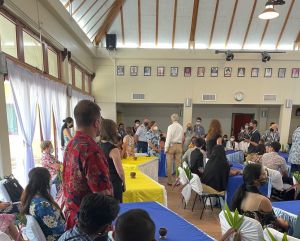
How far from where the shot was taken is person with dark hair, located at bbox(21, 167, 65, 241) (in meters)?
1.77

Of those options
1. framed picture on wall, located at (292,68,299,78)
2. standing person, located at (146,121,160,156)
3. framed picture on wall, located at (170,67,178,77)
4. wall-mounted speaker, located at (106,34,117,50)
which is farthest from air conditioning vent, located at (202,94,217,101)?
wall-mounted speaker, located at (106,34,117,50)

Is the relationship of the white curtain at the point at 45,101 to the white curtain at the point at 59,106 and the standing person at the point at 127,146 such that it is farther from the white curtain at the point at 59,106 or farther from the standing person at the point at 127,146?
the standing person at the point at 127,146

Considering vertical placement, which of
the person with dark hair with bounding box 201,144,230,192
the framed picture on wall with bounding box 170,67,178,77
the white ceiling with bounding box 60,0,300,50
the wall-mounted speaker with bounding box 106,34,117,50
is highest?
the white ceiling with bounding box 60,0,300,50

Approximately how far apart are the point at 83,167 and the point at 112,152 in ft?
2.25

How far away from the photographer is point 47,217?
1.78 metres

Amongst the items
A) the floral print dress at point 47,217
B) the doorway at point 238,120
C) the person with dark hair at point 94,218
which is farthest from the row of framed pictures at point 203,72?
the person with dark hair at point 94,218

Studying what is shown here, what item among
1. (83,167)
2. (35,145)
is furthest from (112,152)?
(35,145)

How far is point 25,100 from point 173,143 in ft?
10.8

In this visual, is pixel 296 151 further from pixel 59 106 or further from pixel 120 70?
pixel 120 70

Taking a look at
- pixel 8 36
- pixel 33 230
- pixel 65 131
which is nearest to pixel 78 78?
pixel 65 131

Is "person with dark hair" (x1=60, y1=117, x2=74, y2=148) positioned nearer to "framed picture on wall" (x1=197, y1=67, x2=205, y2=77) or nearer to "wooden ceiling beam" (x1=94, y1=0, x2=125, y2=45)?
"wooden ceiling beam" (x1=94, y1=0, x2=125, y2=45)

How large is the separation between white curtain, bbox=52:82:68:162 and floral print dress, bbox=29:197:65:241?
3.01 metres

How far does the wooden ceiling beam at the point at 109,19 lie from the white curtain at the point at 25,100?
4.84 meters

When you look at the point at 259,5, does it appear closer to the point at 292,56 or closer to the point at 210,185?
the point at 292,56
